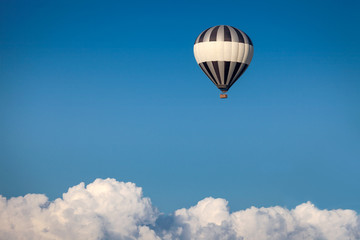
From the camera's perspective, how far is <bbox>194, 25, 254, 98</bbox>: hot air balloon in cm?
14175

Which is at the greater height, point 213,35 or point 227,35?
point 213,35

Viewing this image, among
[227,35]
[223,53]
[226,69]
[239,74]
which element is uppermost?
[227,35]

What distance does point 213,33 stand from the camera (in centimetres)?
14225

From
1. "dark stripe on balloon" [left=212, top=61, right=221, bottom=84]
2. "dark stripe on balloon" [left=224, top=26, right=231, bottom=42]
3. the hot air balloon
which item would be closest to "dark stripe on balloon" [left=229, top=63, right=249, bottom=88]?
the hot air balloon

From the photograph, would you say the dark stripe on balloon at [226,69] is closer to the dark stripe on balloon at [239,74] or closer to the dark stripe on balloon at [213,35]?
the dark stripe on balloon at [239,74]

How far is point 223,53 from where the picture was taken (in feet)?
465

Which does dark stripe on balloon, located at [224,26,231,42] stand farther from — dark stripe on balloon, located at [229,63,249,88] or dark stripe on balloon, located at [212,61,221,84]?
dark stripe on balloon, located at [229,63,249,88]

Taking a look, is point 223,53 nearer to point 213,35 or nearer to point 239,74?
point 213,35

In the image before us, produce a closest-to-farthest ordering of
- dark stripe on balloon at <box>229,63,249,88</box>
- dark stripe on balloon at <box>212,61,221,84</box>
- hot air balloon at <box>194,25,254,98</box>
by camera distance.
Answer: hot air balloon at <box>194,25,254,98</box>
dark stripe on balloon at <box>212,61,221,84</box>
dark stripe on balloon at <box>229,63,249,88</box>

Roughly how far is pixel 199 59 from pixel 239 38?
7.10 meters

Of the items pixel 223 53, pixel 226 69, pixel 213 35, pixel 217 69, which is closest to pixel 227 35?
pixel 213 35

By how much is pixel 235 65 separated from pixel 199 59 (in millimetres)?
5782

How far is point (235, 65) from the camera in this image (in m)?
143

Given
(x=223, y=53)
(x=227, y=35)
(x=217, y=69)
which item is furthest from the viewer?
(x=217, y=69)
